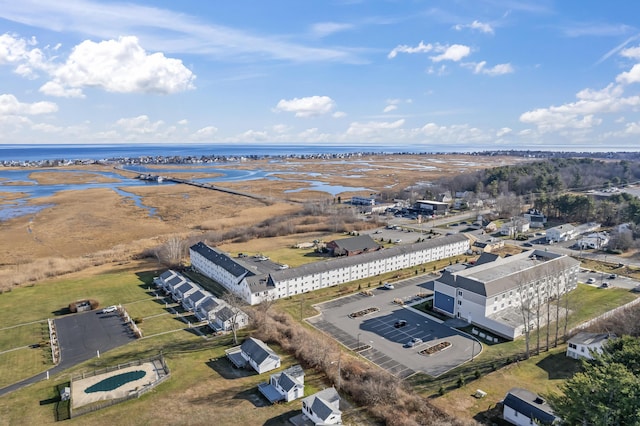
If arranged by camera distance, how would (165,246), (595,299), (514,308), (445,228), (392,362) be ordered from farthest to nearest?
(445,228) → (165,246) → (595,299) → (514,308) → (392,362)

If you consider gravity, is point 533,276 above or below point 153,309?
above

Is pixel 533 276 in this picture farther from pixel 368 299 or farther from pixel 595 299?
pixel 368 299

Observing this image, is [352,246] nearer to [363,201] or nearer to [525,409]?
[525,409]

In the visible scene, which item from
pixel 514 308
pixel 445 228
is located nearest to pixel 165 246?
pixel 514 308

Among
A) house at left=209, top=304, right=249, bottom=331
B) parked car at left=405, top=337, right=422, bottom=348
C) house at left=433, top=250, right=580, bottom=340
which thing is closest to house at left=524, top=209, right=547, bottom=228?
house at left=433, top=250, right=580, bottom=340

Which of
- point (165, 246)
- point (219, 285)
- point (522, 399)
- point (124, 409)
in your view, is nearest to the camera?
point (522, 399)

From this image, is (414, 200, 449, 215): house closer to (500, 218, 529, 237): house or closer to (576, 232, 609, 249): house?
(500, 218, 529, 237): house

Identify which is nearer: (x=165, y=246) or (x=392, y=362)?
(x=392, y=362)
